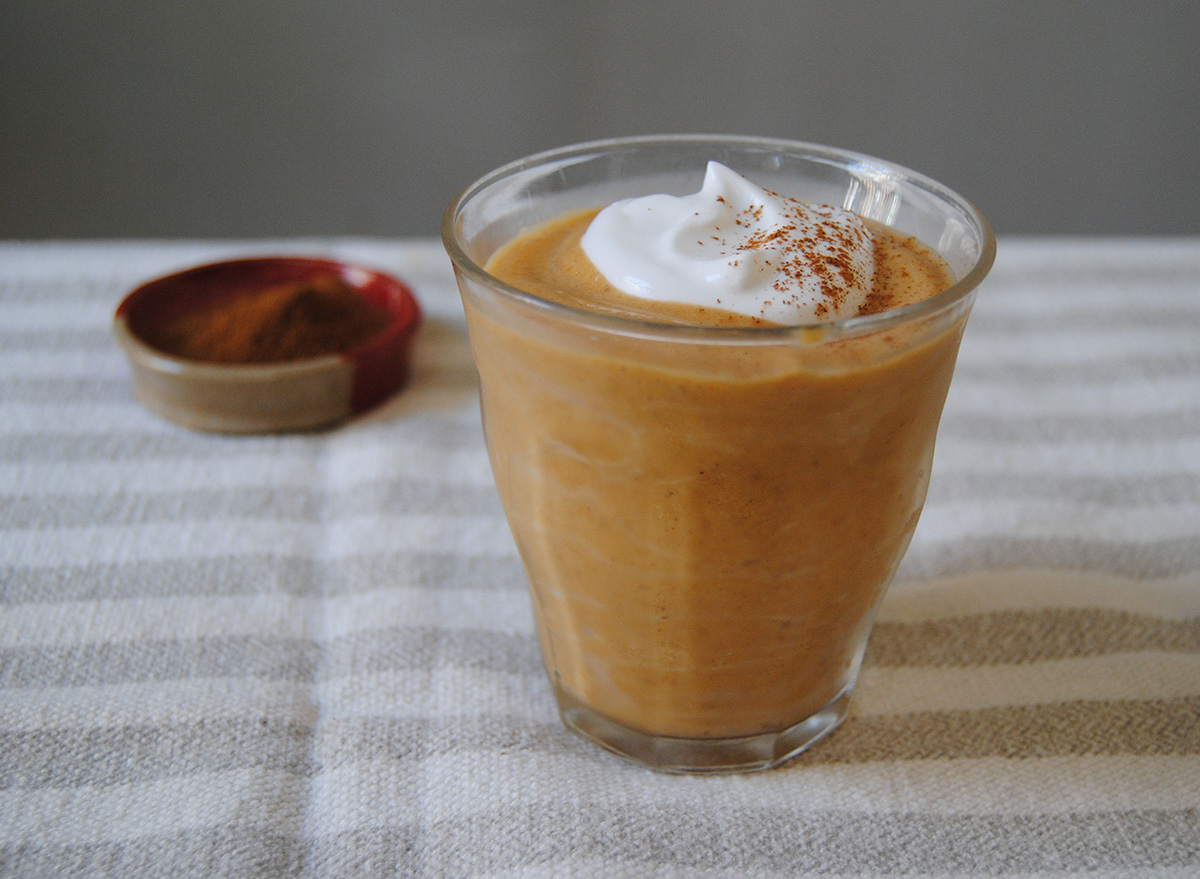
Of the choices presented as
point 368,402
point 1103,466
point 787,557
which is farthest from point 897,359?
point 368,402

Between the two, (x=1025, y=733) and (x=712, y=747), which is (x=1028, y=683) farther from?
(x=712, y=747)

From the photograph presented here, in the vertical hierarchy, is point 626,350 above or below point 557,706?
above

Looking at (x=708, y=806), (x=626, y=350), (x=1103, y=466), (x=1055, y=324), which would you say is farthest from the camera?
(x=1055, y=324)

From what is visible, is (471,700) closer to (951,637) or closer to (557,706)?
(557,706)

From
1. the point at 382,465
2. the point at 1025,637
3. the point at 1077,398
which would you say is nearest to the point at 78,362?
the point at 382,465

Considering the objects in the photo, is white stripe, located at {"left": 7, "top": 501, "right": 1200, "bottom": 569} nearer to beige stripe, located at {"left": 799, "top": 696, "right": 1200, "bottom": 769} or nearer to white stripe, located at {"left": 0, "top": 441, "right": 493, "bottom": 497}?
white stripe, located at {"left": 0, "top": 441, "right": 493, "bottom": 497}

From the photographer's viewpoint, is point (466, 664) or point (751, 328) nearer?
point (751, 328)

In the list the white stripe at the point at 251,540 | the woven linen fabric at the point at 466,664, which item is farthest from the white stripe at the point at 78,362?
the white stripe at the point at 251,540
